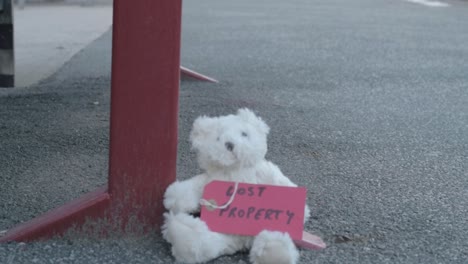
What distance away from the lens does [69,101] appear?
20.5 ft

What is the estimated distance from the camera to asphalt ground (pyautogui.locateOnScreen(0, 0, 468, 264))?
125 inches

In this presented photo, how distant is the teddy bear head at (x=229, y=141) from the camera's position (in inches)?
116

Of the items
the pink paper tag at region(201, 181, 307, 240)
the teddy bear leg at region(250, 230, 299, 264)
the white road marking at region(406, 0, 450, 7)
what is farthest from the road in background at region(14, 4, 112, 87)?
the white road marking at region(406, 0, 450, 7)

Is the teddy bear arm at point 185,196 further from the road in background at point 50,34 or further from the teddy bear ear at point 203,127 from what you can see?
the road in background at point 50,34

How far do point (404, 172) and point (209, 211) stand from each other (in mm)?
1658

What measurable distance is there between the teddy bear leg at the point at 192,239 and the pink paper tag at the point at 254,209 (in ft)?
0.17


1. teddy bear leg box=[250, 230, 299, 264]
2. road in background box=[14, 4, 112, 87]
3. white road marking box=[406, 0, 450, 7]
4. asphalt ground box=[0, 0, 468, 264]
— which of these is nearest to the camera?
teddy bear leg box=[250, 230, 299, 264]

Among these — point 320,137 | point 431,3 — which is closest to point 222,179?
point 320,137

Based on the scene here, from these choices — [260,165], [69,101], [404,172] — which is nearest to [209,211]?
[260,165]

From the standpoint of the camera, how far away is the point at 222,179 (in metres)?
3.01

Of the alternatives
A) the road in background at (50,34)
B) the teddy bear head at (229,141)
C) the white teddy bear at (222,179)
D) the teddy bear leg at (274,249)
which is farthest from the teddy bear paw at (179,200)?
the road in background at (50,34)

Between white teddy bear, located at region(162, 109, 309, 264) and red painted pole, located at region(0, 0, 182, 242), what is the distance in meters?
0.11

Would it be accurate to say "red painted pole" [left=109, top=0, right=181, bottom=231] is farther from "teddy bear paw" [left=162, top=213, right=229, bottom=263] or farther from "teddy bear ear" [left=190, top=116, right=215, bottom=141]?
"teddy bear paw" [left=162, top=213, right=229, bottom=263]

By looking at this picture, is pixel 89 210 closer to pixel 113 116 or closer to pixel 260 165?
pixel 113 116
